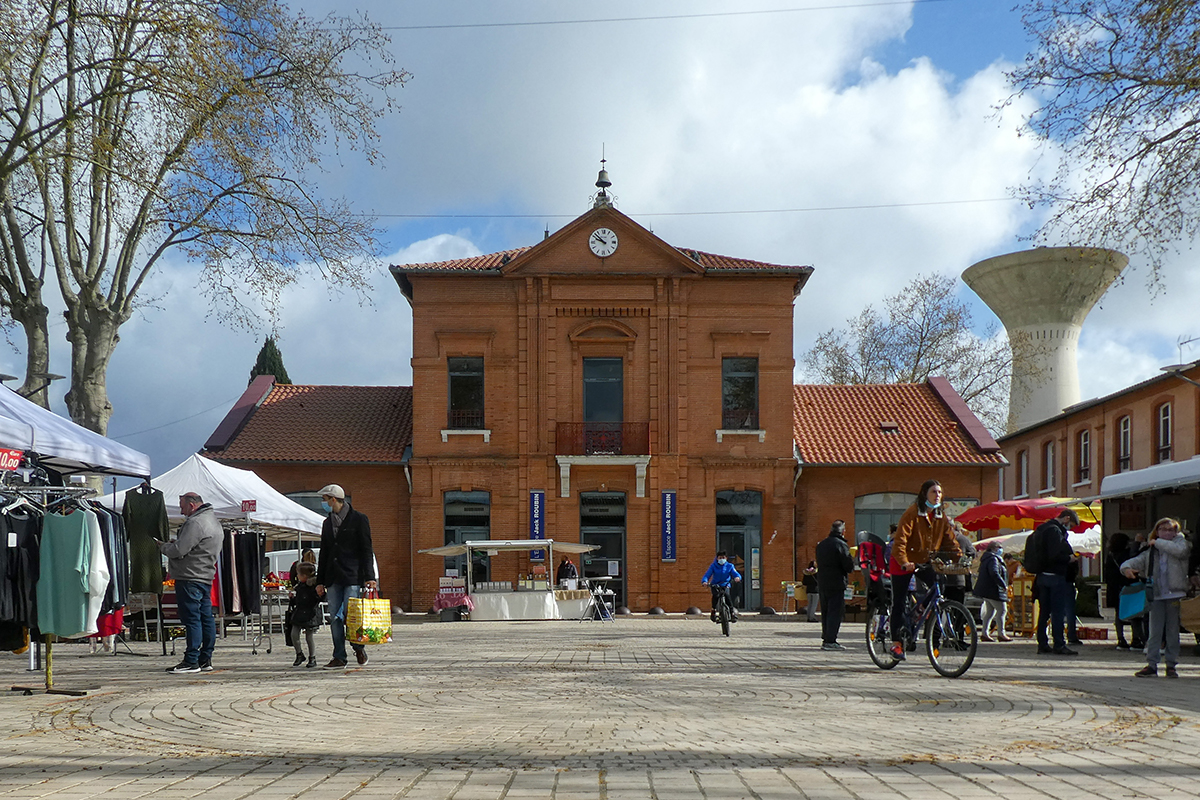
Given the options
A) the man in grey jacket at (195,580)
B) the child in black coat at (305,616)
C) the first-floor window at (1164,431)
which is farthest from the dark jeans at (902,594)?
the first-floor window at (1164,431)

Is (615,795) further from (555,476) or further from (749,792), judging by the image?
(555,476)

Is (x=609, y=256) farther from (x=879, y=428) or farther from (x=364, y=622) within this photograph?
(x=364, y=622)

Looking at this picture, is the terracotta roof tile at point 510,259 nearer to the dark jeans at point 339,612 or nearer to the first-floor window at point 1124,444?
the first-floor window at point 1124,444

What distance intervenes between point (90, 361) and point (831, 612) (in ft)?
42.2

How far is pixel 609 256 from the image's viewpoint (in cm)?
3556

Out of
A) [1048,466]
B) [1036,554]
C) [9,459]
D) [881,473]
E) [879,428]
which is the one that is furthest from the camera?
[1048,466]

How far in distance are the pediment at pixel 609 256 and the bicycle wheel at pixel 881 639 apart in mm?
23480

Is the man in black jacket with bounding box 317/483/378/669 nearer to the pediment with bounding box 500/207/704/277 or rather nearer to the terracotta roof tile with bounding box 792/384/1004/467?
the pediment with bounding box 500/207/704/277

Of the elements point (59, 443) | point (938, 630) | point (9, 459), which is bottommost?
point (938, 630)

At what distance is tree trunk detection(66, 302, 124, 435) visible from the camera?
2075 centimetres

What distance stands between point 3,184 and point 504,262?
20140 millimetres

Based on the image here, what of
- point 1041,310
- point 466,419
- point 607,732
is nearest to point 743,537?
point 466,419

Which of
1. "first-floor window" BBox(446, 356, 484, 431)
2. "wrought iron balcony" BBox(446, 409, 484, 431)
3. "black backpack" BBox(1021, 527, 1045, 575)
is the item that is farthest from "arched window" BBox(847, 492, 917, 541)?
"black backpack" BBox(1021, 527, 1045, 575)

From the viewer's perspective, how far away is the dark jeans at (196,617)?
12.6 metres
